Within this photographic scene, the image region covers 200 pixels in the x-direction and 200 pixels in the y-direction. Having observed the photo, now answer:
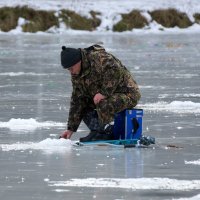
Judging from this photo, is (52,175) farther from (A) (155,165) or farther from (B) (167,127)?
(B) (167,127)

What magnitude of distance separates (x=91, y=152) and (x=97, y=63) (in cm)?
87

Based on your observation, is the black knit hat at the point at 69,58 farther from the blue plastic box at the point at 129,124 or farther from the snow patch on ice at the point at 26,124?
the snow patch on ice at the point at 26,124

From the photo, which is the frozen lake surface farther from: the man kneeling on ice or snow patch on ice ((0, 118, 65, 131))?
the man kneeling on ice

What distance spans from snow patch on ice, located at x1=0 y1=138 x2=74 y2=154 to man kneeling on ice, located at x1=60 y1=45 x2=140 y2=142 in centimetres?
22

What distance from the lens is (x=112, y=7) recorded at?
44625 millimetres

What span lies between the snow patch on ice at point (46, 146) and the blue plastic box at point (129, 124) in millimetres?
485

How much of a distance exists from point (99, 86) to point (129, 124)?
17.0 inches

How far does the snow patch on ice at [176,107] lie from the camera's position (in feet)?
38.7

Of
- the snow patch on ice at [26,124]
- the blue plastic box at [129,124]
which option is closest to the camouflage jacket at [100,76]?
the blue plastic box at [129,124]

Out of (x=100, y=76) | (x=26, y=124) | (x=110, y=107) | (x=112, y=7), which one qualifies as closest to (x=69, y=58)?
(x=100, y=76)

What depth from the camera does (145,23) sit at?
43.0m

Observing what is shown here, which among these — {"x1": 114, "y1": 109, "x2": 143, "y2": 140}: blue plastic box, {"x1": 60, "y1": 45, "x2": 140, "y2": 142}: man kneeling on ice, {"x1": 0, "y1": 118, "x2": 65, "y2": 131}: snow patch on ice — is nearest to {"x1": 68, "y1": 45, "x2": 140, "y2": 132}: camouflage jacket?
{"x1": 60, "y1": 45, "x2": 140, "y2": 142}: man kneeling on ice

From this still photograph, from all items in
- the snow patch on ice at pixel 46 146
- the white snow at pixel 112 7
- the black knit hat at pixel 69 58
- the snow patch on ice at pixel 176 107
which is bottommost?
the snow patch on ice at pixel 46 146

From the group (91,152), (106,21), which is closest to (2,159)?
(91,152)
